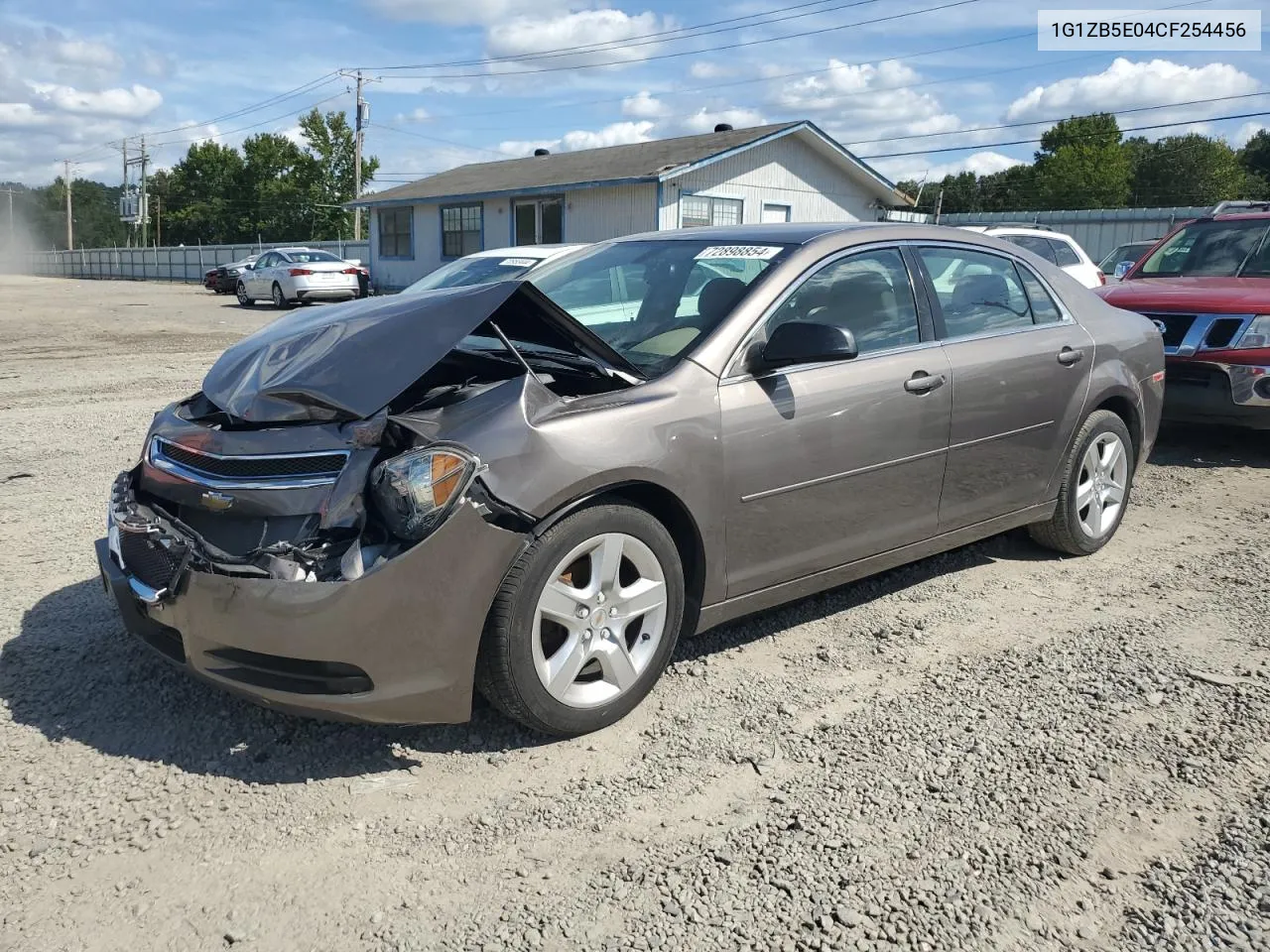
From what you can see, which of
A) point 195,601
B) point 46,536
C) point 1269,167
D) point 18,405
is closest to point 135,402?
point 18,405

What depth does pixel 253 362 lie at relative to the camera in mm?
3639

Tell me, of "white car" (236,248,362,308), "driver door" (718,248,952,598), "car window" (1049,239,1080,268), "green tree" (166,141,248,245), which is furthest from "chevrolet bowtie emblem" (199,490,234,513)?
"green tree" (166,141,248,245)

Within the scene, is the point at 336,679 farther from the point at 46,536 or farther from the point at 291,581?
the point at 46,536

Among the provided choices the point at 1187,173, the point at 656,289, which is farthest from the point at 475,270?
the point at 1187,173

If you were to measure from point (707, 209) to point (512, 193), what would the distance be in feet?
18.7

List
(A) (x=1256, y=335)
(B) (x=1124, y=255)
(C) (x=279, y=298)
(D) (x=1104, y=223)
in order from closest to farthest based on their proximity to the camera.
A: (A) (x=1256, y=335) < (B) (x=1124, y=255) < (C) (x=279, y=298) < (D) (x=1104, y=223)

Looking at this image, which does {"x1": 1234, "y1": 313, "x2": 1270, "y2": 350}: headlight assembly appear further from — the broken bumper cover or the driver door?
the broken bumper cover

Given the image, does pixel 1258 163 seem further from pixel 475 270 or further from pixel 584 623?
pixel 584 623

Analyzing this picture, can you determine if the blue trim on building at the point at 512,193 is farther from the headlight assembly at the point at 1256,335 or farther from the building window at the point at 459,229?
the headlight assembly at the point at 1256,335

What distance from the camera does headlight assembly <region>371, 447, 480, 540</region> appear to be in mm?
2873

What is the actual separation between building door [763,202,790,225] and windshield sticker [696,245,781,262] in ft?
76.4

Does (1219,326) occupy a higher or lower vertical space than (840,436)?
higher

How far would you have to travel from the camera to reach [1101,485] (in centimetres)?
523

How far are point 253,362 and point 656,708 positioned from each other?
187 cm
